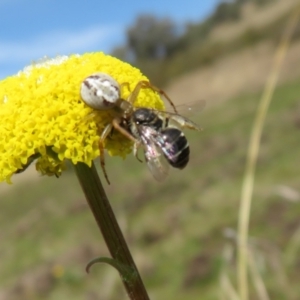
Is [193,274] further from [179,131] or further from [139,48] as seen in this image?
[139,48]

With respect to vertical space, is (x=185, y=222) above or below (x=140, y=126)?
above

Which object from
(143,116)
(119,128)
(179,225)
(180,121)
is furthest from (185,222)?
(119,128)

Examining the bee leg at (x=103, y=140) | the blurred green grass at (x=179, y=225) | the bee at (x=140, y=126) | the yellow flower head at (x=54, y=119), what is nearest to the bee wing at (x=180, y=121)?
the bee at (x=140, y=126)

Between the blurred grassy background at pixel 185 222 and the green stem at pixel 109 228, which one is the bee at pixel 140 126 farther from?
the blurred grassy background at pixel 185 222

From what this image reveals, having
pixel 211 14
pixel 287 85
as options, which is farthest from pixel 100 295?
pixel 211 14

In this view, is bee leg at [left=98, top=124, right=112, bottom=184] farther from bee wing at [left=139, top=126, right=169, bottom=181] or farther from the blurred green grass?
the blurred green grass

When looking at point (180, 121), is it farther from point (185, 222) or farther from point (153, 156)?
point (185, 222)
